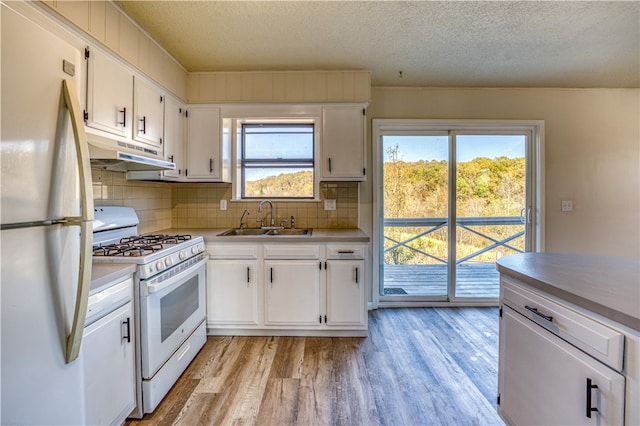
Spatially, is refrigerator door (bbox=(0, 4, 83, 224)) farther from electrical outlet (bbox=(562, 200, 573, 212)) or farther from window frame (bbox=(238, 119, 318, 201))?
electrical outlet (bbox=(562, 200, 573, 212))

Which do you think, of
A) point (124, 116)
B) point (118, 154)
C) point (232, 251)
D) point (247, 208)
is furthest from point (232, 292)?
point (124, 116)

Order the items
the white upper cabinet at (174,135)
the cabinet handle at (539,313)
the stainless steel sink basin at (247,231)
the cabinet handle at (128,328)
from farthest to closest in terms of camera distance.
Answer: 1. the stainless steel sink basin at (247,231)
2. the white upper cabinet at (174,135)
3. the cabinet handle at (128,328)
4. the cabinet handle at (539,313)

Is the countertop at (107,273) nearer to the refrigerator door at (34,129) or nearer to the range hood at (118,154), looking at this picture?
the refrigerator door at (34,129)

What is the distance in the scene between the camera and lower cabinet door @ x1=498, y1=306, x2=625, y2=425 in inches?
34.4

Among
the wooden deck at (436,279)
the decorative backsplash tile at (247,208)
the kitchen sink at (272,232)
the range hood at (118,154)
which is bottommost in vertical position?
the wooden deck at (436,279)

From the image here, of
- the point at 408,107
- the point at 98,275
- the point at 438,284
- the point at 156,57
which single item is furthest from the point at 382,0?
the point at 438,284

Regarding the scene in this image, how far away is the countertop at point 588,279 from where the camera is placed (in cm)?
86

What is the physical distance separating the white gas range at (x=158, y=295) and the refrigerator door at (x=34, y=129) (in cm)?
77

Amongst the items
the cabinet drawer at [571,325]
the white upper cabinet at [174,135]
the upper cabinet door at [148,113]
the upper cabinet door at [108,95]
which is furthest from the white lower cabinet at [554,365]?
the white upper cabinet at [174,135]

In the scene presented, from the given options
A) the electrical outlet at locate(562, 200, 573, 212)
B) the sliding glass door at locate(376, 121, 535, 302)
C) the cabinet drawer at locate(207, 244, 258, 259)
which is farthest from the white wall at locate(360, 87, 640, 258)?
the cabinet drawer at locate(207, 244, 258, 259)

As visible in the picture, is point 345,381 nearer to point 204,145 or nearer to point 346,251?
point 346,251

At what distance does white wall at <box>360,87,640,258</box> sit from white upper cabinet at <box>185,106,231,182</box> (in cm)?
215

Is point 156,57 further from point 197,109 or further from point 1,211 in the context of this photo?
point 1,211

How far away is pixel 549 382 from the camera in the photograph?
3.53 feet
